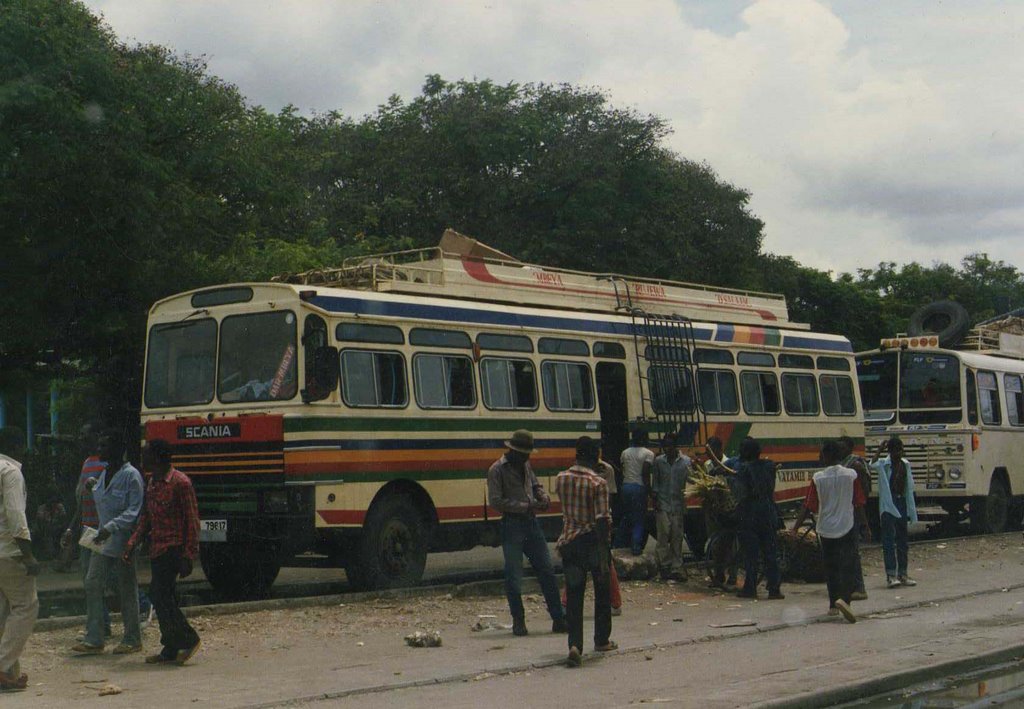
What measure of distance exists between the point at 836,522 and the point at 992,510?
43.3ft

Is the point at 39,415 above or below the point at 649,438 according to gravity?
above

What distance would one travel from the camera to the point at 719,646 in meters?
11.8

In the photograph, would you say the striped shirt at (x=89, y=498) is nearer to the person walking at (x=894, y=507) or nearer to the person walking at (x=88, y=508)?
the person walking at (x=88, y=508)

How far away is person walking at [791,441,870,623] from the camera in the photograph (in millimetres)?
13531

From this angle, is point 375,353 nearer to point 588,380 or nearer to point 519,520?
point 519,520

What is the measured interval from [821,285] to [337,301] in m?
63.5

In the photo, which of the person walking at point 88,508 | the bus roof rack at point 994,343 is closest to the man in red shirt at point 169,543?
the person walking at point 88,508

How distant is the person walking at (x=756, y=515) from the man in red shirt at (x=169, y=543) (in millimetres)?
6666

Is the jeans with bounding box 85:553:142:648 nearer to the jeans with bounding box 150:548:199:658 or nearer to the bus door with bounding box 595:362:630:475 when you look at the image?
the jeans with bounding box 150:548:199:658

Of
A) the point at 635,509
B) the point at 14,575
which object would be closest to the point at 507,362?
the point at 635,509

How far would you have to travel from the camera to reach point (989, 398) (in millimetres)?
25750

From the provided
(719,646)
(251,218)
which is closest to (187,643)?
(719,646)

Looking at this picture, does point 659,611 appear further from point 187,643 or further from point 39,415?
point 39,415

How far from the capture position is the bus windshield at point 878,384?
25688 millimetres
